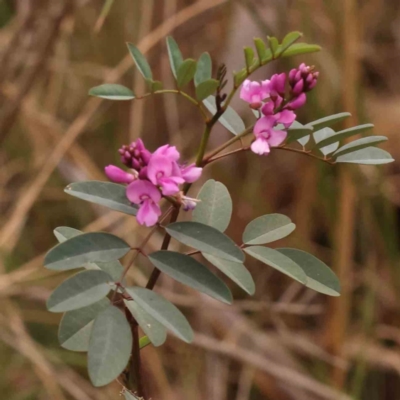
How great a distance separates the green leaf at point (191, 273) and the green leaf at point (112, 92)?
0.08 m

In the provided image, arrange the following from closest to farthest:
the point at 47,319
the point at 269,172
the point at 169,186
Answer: the point at 169,186 → the point at 47,319 → the point at 269,172

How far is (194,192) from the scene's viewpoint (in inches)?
44.6

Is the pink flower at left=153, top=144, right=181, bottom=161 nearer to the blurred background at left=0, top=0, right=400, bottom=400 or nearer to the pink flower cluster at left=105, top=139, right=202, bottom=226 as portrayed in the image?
the pink flower cluster at left=105, top=139, right=202, bottom=226

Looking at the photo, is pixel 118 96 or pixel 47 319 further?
pixel 47 319

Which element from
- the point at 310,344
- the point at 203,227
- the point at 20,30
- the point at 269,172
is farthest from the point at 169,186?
the point at 269,172

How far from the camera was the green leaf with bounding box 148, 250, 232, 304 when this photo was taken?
21 cm

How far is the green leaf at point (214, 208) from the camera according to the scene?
0.26 metres

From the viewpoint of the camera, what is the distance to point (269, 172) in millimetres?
1339

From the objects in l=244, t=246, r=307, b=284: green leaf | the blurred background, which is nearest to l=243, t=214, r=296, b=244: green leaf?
l=244, t=246, r=307, b=284: green leaf

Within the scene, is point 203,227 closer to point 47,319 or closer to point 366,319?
point 366,319

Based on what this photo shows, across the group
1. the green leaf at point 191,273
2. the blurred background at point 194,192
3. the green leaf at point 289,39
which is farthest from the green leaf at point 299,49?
the blurred background at point 194,192

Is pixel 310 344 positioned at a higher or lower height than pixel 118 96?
lower

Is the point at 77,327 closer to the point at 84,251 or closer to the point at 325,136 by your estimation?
the point at 84,251

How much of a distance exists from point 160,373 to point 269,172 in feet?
2.02
